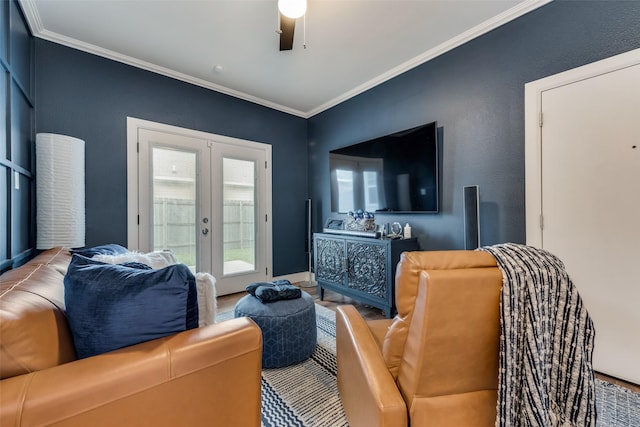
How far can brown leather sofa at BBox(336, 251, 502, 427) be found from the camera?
2.68 feet

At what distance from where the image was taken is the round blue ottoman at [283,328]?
183 cm

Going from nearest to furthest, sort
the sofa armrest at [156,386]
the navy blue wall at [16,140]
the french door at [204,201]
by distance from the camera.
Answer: the sofa armrest at [156,386]
the navy blue wall at [16,140]
the french door at [204,201]

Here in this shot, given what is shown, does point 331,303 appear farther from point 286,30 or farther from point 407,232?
point 286,30

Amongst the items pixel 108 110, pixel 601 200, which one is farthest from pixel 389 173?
pixel 108 110

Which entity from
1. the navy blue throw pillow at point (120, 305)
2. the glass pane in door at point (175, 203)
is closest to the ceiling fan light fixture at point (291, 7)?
the navy blue throw pillow at point (120, 305)

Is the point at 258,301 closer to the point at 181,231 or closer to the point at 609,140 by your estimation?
the point at 181,231

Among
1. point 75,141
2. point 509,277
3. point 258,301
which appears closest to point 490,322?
point 509,277

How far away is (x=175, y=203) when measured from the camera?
3.17m

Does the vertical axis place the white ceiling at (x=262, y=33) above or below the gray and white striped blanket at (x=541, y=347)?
above

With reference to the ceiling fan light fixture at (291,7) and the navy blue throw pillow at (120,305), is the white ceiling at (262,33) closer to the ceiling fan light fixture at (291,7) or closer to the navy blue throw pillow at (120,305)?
the ceiling fan light fixture at (291,7)

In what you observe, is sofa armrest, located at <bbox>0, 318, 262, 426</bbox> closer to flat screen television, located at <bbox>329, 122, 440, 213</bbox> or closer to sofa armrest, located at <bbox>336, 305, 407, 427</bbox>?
sofa armrest, located at <bbox>336, 305, 407, 427</bbox>

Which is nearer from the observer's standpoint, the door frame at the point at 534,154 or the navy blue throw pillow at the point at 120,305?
the navy blue throw pillow at the point at 120,305

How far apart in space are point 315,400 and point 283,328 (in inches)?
18.4

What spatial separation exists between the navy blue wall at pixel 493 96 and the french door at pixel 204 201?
6.31 feet
